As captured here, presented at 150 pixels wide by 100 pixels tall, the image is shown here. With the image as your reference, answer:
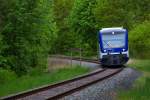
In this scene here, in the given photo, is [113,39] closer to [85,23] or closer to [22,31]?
[22,31]

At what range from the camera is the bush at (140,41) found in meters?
56.4

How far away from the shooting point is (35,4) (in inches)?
1357

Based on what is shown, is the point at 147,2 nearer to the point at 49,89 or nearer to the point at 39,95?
the point at 49,89

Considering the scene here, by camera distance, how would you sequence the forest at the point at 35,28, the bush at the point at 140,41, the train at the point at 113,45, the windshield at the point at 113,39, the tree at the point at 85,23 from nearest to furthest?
the forest at the point at 35,28, the train at the point at 113,45, the windshield at the point at 113,39, the bush at the point at 140,41, the tree at the point at 85,23

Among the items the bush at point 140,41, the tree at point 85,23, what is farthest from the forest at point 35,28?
the tree at point 85,23

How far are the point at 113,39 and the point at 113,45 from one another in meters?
0.48

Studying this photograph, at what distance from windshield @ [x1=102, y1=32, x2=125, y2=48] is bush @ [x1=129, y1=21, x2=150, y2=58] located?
1919 centimetres

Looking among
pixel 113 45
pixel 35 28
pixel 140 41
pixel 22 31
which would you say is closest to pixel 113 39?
pixel 113 45

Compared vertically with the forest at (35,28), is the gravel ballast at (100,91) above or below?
below

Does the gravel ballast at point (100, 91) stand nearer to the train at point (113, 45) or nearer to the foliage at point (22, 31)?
the foliage at point (22, 31)

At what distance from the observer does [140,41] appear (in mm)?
57344

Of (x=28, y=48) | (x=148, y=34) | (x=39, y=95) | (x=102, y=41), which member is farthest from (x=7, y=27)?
(x=148, y=34)

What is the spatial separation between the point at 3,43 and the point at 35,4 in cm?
418

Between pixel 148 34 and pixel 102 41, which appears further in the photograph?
pixel 148 34
